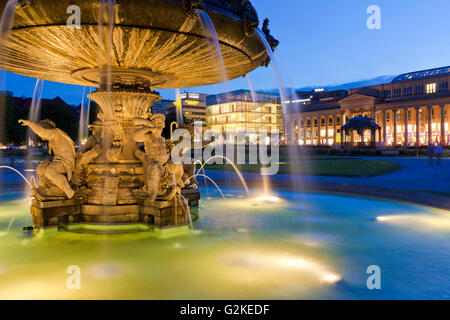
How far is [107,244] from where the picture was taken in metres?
5.37

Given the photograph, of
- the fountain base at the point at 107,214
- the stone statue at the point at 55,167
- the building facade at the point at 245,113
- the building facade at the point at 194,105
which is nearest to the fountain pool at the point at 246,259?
the fountain base at the point at 107,214

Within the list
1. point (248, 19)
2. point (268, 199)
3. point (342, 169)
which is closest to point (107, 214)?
point (248, 19)

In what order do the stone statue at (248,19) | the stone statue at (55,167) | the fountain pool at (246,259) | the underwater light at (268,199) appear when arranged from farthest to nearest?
the underwater light at (268,199), the stone statue at (55,167), the stone statue at (248,19), the fountain pool at (246,259)

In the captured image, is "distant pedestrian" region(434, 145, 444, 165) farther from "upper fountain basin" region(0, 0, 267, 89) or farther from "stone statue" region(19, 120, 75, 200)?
"stone statue" region(19, 120, 75, 200)

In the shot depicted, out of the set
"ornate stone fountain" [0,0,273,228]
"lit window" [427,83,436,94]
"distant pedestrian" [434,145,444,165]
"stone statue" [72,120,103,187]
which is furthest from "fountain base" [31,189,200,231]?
"lit window" [427,83,436,94]

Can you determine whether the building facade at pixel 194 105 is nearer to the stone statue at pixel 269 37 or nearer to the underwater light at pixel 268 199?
the underwater light at pixel 268 199

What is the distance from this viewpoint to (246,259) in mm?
4613

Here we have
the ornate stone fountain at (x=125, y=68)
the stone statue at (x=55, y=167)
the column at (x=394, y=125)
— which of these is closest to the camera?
the ornate stone fountain at (x=125, y=68)

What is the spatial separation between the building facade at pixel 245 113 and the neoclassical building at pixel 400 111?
37.1ft

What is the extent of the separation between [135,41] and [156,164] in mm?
2268

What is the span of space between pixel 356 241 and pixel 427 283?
172cm

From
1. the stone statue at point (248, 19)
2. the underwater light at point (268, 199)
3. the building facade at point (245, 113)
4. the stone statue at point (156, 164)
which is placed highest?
the building facade at point (245, 113)

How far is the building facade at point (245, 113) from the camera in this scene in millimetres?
102812

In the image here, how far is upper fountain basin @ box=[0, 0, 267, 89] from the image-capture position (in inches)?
190
